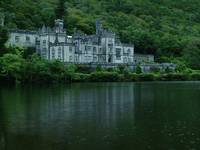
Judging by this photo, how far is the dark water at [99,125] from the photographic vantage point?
1000 inches

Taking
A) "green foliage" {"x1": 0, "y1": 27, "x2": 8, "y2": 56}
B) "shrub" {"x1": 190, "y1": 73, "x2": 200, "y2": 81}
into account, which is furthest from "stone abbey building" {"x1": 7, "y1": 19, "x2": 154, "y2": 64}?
"shrub" {"x1": 190, "y1": 73, "x2": 200, "y2": 81}

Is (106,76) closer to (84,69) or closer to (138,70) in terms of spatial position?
(84,69)

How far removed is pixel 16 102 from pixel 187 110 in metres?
16.4

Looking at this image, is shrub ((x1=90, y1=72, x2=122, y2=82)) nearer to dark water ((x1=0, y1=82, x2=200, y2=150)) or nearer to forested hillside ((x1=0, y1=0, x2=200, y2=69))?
forested hillside ((x1=0, y1=0, x2=200, y2=69))

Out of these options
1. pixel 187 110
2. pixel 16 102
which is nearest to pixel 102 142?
pixel 187 110

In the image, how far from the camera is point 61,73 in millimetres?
94250

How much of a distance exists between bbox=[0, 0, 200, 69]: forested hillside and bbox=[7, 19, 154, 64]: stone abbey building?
8.58 m

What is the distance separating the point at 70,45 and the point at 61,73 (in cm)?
1837

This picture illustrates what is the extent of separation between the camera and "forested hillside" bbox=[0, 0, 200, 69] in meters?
138

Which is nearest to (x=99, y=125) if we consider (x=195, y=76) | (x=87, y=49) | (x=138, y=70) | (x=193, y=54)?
(x=138, y=70)

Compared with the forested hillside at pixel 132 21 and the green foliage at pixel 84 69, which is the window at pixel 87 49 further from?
the forested hillside at pixel 132 21

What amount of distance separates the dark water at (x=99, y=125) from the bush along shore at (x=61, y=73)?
40079 millimetres

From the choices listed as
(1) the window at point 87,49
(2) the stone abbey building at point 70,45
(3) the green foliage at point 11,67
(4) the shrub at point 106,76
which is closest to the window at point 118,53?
(2) the stone abbey building at point 70,45

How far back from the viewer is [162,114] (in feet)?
123
